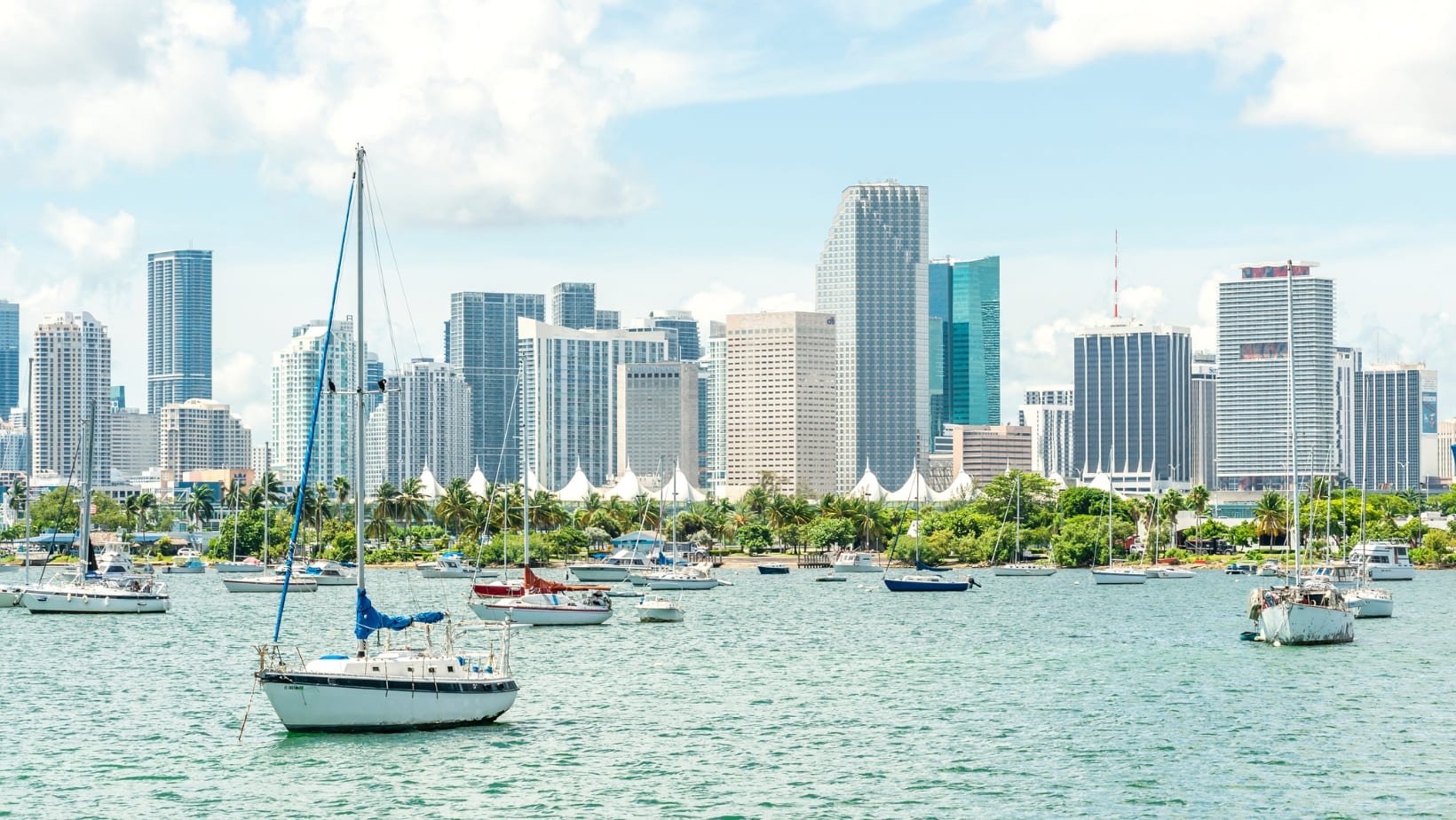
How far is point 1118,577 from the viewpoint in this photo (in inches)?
6860

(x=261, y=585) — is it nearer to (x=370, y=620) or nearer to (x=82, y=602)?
(x=82, y=602)

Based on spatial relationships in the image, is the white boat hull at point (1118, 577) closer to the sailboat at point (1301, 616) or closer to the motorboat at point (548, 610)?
the sailboat at point (1301, 616)

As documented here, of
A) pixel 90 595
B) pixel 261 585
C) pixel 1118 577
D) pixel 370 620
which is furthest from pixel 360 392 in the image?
pixel 1118 577

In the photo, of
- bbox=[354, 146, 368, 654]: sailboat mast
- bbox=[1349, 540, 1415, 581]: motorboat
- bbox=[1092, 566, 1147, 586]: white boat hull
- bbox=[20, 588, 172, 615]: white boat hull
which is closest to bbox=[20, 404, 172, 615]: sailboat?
bbox=[20, 588, 172, 615]: white boat hull

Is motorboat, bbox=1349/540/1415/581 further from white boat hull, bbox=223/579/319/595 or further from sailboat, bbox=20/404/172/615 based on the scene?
sailboat, bbox=20/404/172/615

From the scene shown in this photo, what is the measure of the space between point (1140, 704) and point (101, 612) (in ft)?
246

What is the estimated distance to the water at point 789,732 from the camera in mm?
49594

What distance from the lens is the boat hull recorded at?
55.6 m

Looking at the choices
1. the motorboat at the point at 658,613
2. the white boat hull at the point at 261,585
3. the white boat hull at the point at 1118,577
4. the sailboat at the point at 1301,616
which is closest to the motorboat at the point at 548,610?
the motorboat at the point at 658,613

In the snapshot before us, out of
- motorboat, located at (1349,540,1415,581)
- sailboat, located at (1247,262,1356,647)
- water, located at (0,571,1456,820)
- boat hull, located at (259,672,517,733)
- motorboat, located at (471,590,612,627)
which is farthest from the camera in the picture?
motorboat, located at (1349,540,1415,581)

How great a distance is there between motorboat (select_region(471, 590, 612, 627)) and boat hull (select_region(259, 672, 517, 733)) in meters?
46.1

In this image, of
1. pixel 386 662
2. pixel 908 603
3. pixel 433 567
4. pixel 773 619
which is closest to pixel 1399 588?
pixel 908 603

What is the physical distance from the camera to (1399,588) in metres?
165

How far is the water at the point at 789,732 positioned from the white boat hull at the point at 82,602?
8.19 m
